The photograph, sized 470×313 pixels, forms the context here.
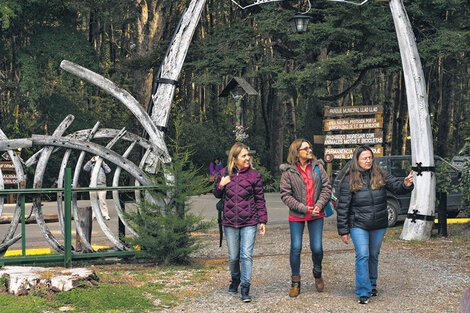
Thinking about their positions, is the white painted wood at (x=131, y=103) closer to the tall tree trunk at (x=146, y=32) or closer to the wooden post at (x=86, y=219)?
the wooden post at (x=86, y=219)

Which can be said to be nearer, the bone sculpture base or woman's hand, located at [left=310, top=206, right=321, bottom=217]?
woman's hand, located at [left=310, top=206, right=321, bottom=217]

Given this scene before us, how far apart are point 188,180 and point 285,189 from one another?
2827 millimetres

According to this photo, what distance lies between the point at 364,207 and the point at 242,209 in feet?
4.65

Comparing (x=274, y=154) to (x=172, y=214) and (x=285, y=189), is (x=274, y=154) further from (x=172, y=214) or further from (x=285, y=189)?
(x=285, y=189)

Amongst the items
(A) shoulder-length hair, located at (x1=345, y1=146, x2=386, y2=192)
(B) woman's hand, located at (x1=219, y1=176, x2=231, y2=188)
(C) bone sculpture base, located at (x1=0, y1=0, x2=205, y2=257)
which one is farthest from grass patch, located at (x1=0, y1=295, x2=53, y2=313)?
(A) shoulder-length hair, located at (x1=345, y1=146, x2=386, y2=192)

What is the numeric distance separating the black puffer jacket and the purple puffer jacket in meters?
0.93

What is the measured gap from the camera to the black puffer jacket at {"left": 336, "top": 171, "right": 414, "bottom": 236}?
7.38 m

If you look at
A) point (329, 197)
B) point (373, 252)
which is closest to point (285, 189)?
point (329, 197)

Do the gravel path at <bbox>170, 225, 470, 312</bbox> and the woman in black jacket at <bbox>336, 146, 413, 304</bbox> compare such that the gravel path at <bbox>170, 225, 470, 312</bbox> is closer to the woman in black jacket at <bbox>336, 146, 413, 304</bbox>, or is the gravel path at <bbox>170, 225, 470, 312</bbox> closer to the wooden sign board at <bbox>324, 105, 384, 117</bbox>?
the woman in black jacket at <bbox>336, 146, 413, 304</bbox>

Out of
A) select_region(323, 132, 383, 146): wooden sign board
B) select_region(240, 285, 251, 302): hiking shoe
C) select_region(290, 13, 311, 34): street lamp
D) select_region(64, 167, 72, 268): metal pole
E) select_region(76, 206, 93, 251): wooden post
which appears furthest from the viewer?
select_region(323, 132, 383, 146): wooden sign board

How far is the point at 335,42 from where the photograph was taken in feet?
70.8

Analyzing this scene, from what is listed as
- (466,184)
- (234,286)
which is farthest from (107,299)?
(466,184)

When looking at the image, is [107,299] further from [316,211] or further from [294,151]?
[294,151]

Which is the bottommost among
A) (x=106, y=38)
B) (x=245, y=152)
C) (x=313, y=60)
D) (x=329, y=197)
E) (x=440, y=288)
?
(x=440, y=288)
